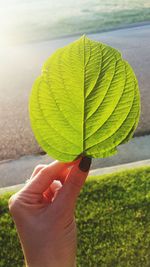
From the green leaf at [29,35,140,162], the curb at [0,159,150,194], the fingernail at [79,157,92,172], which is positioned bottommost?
the curb at [0,159,150,194]

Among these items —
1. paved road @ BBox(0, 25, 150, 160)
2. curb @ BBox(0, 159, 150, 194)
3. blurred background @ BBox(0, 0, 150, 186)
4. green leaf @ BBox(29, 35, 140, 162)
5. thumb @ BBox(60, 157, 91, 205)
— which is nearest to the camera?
green leaf @ BBox(29, 35, 140, 162)

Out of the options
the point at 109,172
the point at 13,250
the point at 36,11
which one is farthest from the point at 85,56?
the point at 36,11

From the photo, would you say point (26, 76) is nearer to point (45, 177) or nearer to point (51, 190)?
point (51, 190)

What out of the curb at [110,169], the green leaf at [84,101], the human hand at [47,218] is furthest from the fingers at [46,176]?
the curb at [110,169]

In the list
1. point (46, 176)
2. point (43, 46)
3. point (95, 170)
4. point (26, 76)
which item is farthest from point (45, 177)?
point (43, 46)

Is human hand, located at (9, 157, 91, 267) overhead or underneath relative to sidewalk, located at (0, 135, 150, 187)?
overhead

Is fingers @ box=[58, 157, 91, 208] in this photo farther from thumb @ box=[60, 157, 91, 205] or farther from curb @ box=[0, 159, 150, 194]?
curb @ box=[0, 159, 150, 194]

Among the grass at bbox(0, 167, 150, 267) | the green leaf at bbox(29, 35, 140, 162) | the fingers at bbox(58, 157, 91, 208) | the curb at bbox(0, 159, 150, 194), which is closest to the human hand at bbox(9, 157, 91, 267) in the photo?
the fingers at bbox(58, 157, 91, 208)
